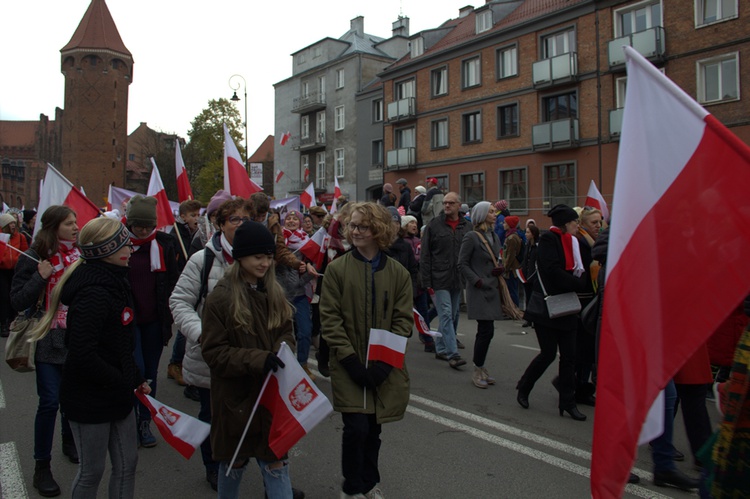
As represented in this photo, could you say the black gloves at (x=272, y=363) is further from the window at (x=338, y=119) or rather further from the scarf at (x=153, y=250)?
the window at (x=338, y=119)

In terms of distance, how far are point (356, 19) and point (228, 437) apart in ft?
163

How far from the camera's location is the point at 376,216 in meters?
3.76

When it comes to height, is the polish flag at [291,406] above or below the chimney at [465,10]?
below

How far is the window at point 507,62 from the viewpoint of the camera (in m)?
30.2

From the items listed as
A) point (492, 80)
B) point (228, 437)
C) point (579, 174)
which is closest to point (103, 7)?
point (492, 80)

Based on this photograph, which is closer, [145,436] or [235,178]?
[145,436]

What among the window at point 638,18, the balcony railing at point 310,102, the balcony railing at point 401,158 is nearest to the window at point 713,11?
the window at point 638,18

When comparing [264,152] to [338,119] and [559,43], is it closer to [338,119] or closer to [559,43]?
[338,119]

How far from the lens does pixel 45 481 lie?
4.06 meters

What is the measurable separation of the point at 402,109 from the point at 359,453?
34232mm

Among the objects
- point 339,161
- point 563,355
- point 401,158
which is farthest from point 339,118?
point 563,355

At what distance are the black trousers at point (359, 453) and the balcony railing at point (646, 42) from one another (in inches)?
961

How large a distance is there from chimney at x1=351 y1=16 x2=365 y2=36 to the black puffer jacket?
48113 millimetres

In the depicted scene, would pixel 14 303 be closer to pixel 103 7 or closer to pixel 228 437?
pixel 228 437
